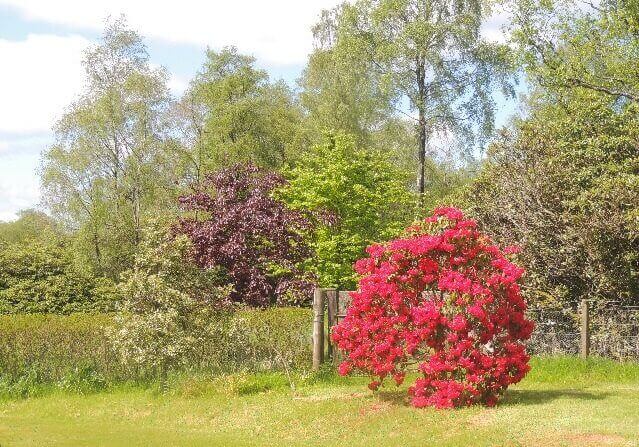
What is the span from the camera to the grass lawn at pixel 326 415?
12156 millimetres

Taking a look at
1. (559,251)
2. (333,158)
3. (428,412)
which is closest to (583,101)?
(559,251)

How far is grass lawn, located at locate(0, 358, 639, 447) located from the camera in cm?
1216

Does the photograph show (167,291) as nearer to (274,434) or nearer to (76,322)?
(76,322)

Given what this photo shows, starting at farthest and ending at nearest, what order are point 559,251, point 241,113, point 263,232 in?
point 241,113 → point 263,232 → point 559,251

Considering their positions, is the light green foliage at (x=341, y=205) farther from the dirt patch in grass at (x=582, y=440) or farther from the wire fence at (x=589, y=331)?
the dirt patch in grass at (x=582, y=440)

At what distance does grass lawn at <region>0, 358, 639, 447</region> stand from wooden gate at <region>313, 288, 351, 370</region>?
839 mm

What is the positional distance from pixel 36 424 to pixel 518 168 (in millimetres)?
16731

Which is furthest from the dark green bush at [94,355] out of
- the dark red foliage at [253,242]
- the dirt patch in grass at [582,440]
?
the dark red foliage at [253,242]

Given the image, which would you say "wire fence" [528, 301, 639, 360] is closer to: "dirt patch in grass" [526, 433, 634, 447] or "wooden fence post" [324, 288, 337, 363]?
"wooden fence post" [324, 288, 337, 363]

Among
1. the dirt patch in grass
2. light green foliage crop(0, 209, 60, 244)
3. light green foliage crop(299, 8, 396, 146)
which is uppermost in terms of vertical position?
light green foliage crop(299, 8, 396, 146)

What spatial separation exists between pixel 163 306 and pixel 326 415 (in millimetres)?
5533

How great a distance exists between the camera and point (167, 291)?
17.6 m

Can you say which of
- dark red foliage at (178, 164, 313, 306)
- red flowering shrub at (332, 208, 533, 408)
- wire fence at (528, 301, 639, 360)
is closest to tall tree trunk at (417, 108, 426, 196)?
dark red foliage at (178, 164, 313, 306)

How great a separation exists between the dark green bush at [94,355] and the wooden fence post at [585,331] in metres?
7.15
